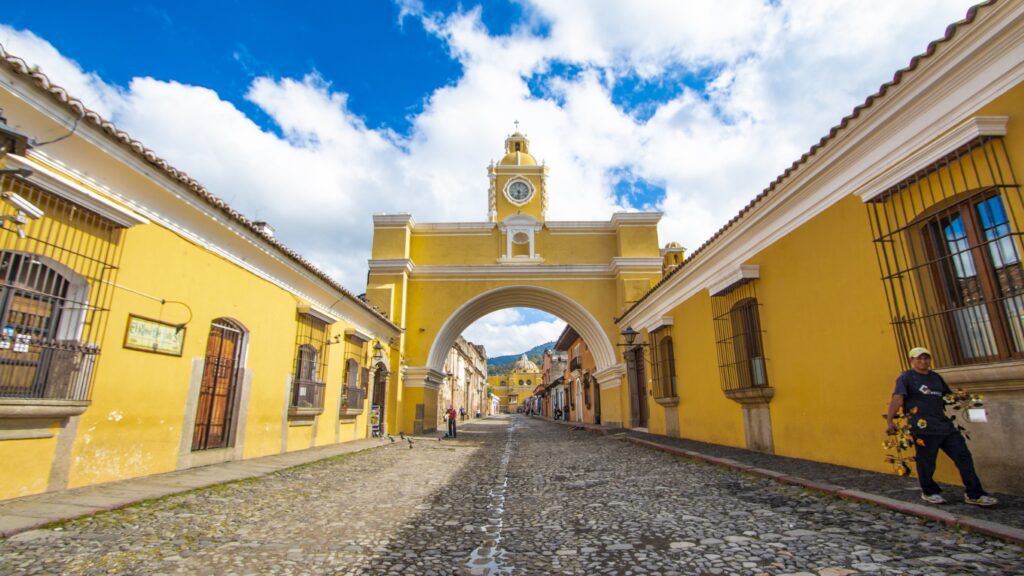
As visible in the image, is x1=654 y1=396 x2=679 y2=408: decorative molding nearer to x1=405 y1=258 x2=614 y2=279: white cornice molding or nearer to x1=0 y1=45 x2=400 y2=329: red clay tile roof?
x1=405 y1=258 x2=614 y2=279: white cornice molding

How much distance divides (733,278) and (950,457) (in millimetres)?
5049

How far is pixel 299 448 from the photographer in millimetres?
10188

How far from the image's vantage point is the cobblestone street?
2814 mm

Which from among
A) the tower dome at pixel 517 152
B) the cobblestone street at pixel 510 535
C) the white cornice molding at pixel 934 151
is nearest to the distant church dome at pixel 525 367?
the tower dome at pixel 517 152

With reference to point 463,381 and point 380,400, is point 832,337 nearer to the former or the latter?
point 380,400

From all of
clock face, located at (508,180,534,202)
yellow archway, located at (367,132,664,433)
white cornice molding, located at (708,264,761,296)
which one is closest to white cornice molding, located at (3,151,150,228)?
white cornice molding, located at (708,264,761,296)

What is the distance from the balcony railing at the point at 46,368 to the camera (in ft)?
14.8

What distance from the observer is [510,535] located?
3633mm

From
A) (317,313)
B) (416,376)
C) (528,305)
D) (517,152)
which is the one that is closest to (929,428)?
(317,313)

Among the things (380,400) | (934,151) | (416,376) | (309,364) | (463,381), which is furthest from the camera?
(463,381)

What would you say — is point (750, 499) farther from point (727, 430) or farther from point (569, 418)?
point (569, 418)

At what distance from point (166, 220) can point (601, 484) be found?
6.22 m

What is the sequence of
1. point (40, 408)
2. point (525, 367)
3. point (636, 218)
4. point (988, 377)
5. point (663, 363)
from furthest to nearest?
point (525, 367) → point (636, 218) → point (663, 363) → point (40, 408) → point (988, 377)

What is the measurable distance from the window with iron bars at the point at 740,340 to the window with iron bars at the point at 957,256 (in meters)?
3.06
